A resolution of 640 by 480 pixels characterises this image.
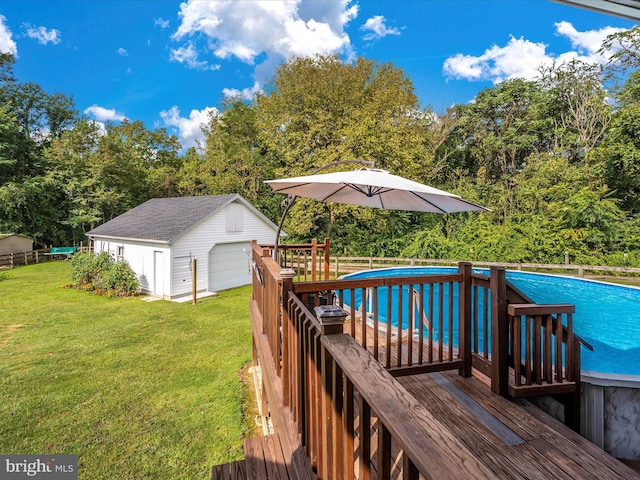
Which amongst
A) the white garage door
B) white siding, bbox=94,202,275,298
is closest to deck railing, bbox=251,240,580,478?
white siding, bbox=94,202,275,298

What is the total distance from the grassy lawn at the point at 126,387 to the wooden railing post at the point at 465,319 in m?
2.66

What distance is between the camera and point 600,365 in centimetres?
594

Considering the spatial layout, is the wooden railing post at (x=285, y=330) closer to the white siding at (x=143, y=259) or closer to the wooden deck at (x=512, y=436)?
A: the wooden deck at (x=512, y=436)

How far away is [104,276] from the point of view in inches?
→ 474

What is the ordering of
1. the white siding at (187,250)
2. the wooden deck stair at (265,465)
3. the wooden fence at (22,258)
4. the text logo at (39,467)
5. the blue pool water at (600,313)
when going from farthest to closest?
the wooden fence at (22,258) < the white siding at (187,250) < the blue pool water at (600,313) < the text logo at (39,467) < the wooden deck stair at (265,465)

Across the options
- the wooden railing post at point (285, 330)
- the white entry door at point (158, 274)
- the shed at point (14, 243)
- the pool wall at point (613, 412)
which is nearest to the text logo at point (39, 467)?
the wooden railing post at point (285, 330)

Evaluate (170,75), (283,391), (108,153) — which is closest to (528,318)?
(283,391)

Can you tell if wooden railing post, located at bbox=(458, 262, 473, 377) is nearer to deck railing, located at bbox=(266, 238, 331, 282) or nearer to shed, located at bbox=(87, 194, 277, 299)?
deck railing, located at bbox=(266, 238, 331, 282)

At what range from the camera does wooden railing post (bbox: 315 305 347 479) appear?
132 cm

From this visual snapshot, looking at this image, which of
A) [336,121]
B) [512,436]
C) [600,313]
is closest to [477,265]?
[600,313]

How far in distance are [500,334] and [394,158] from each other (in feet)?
45.9

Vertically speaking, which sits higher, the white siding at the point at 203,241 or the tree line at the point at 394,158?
the tree line at the point at 394,158

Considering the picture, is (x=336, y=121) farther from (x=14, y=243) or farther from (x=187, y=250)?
(x=14, y=243)

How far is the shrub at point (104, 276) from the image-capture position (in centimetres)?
1178
